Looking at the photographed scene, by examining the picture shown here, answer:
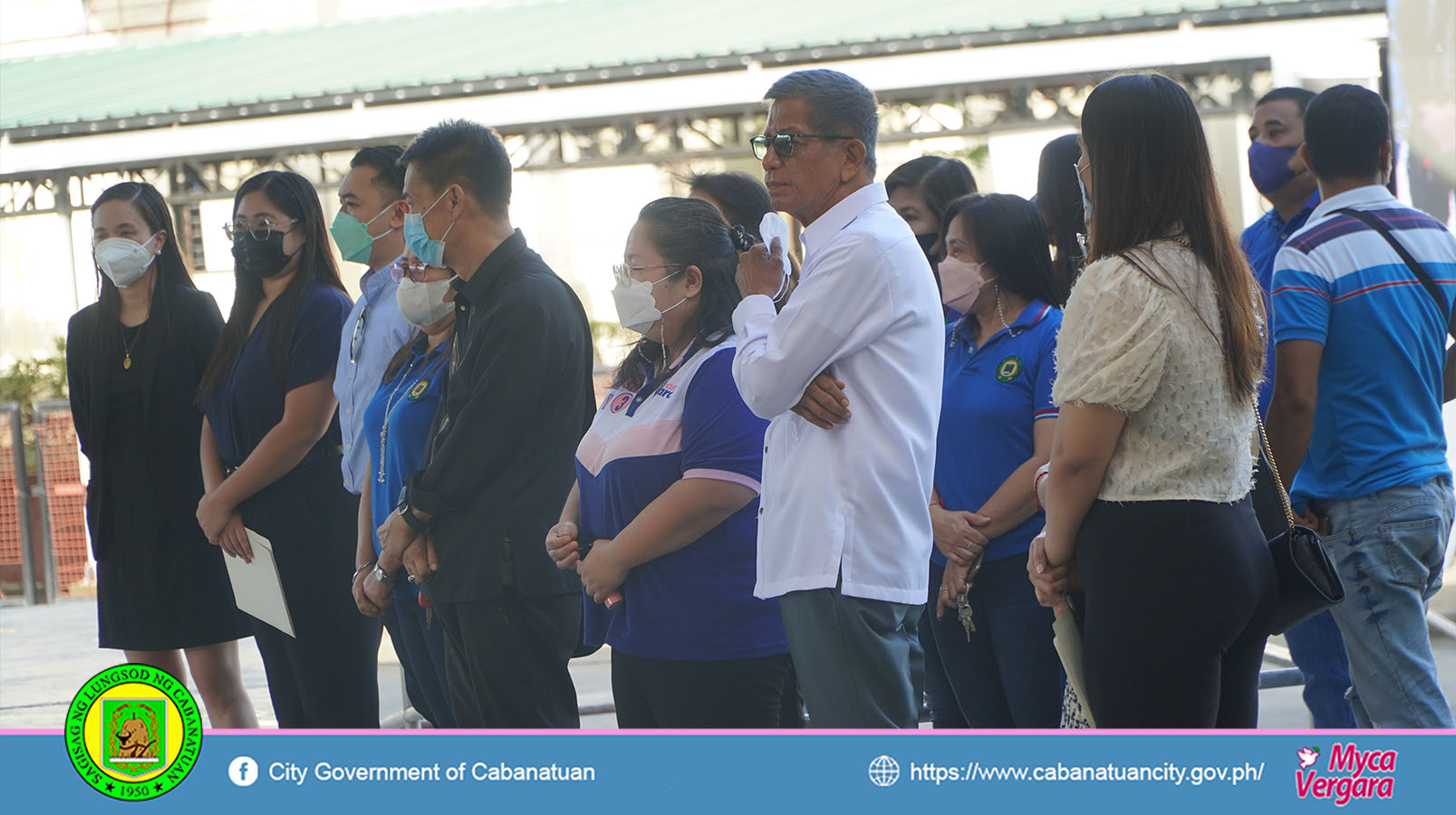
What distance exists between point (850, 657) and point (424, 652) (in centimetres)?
136

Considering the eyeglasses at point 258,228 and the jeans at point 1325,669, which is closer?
the jeans at point 1325,669

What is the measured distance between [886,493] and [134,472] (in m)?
2.49

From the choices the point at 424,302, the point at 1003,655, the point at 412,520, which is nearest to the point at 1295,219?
the point at 1003,655

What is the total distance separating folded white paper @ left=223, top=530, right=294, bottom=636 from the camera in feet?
11.7

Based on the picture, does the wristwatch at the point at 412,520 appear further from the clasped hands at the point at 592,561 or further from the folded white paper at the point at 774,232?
the folded white paper at the point at 774,232

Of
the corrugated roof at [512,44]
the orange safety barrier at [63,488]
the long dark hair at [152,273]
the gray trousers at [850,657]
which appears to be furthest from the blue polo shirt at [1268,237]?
the orange safety barrier at [63,488]

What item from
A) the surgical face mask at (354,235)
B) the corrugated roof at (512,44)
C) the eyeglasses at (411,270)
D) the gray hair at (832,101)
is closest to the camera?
the gray hair at (832,101)

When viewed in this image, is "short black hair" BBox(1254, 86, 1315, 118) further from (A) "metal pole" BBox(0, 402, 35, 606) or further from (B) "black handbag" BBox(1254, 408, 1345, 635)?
(A) "metal pole" BBox(0, 402, 35, 606)

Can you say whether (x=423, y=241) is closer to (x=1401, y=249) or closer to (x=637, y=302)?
(x=637, y=302)

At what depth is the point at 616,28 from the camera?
12.4 meters

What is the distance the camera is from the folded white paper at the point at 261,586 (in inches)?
140

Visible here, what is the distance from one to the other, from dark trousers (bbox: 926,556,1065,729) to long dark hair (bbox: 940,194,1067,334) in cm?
→ 62

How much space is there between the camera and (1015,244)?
3184 millimetres
